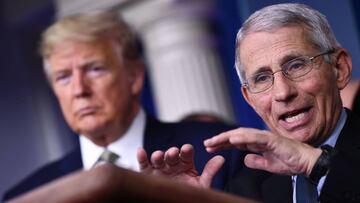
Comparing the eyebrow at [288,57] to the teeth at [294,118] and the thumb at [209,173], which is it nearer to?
the teeth at [294,118]

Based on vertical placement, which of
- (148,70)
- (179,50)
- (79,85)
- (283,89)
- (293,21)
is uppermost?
(293,21)

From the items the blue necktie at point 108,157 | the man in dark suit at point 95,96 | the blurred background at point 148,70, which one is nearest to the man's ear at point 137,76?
the man in dark suit at point 95,96

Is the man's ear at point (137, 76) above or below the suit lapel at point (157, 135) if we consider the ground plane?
above

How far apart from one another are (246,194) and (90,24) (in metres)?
1.25

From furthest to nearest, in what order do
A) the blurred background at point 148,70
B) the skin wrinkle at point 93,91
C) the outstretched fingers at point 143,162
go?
the blurred background at point 148,70 → the skin wrinkle at point 93,91 → the outstretched fingers at point 143,162

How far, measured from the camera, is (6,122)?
619 cm

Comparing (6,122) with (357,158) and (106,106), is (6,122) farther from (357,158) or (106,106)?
(357,158)

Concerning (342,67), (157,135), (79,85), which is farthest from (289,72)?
(79,85)

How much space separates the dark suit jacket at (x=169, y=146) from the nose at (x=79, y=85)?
0.18m

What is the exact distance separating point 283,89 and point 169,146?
2.51ft

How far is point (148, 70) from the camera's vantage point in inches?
239

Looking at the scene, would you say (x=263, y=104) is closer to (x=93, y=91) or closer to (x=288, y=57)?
(x=288, y=57)

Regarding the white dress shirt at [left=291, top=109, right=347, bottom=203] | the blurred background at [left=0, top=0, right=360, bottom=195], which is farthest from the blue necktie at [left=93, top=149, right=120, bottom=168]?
the blurred background at [left=0, top=0, right=360, bottom=195]

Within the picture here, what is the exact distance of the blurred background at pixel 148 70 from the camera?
18.8 ft
